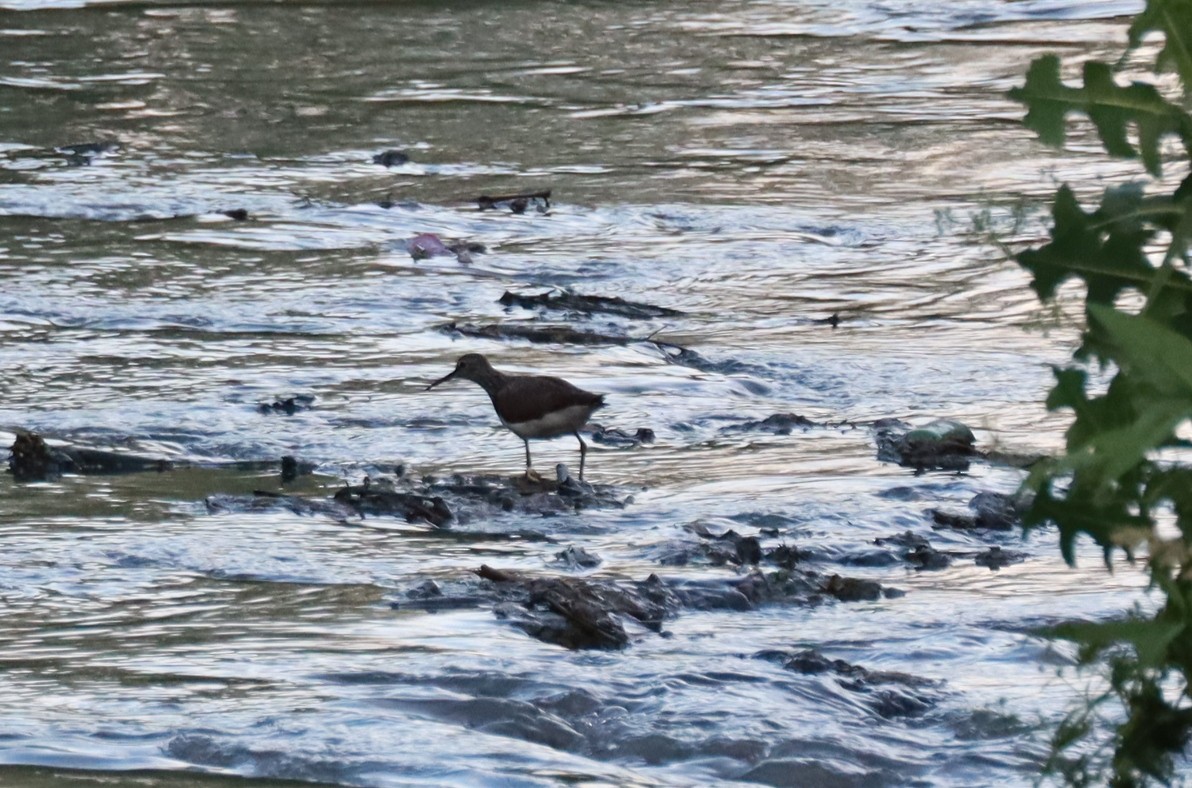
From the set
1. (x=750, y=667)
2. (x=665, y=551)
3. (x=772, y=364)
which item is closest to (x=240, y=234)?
(x=772, y=364)

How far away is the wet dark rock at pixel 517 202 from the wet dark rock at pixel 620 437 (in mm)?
3638

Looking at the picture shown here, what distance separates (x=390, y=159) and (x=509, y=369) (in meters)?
4.17

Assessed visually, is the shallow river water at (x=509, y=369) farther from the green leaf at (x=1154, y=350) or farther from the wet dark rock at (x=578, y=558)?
the green leaf at (x=1154, y=350)

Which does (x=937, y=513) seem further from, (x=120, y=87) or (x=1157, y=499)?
(x=120, y=87)

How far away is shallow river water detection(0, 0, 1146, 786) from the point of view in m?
4.22

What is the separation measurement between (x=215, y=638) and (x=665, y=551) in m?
1.34

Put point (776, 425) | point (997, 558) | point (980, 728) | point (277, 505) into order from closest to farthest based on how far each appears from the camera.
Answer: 1. point (980, 728)
2. point (997, 558)
3. point (277, 505)
4. point (776, 425)

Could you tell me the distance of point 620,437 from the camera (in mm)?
6930

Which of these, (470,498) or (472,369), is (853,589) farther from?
(472,369)

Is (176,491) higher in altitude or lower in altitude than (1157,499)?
lower

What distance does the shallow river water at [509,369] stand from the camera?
4223 mm

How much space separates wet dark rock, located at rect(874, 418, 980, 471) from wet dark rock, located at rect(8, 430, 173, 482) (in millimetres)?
2318

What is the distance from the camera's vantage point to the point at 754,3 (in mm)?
17609

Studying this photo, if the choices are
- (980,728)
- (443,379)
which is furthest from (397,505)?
(980,728)
